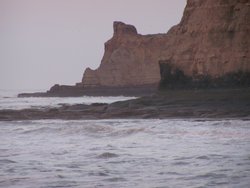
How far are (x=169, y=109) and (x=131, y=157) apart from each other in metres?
14.4

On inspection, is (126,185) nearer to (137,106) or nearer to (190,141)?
(190,141)

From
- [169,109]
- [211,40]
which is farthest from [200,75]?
[169,109]

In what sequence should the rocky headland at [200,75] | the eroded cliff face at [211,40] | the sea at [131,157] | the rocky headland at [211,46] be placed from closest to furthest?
the sea at [131,157]
the rocky headland at [200,75]
the rocky headland at [211,46]
the eroded cliff face at [211,40]

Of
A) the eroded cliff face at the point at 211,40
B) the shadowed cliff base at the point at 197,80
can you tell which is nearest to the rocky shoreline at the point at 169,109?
the shadowed cliff base at the point at 197,80

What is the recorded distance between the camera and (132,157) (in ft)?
41.2

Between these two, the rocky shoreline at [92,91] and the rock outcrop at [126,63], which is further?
the rock outcrop at [126,63]

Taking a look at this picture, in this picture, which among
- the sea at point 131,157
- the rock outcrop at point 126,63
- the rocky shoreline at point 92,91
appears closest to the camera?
the sea at point 131,157

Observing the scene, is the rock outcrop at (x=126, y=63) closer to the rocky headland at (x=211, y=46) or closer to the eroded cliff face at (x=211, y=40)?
the rocky headland at (x=211, y=46)

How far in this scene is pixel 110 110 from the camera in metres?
30.0

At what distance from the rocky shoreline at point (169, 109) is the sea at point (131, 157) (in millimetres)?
4185

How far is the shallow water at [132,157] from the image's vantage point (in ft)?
31.4

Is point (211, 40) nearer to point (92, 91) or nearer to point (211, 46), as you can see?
point (211, 46)

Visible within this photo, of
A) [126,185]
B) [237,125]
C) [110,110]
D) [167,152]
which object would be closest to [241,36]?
[110,110]

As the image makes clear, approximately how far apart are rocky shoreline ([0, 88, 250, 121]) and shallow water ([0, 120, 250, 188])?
13.5ft
